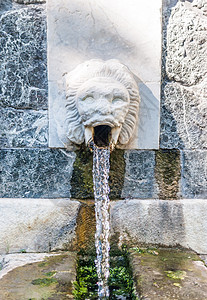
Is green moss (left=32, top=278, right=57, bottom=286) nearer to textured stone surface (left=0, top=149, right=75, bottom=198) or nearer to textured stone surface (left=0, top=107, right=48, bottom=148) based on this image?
textured stone surface (left=0, top=149, right=75, bottom=198)

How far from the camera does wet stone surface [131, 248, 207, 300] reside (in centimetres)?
135

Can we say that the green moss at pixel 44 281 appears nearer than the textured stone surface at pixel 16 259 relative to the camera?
Yes

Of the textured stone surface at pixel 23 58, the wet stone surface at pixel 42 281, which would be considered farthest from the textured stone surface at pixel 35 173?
the wet stone surface at pixel 42 281

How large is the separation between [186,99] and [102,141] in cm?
53

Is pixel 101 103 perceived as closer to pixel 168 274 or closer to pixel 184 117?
pixel 184 117

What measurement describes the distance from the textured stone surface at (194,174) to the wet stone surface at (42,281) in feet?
2.47

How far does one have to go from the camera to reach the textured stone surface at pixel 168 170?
1858 millimetres

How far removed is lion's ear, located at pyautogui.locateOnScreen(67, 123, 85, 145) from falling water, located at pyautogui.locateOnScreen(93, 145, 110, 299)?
0.10 meters

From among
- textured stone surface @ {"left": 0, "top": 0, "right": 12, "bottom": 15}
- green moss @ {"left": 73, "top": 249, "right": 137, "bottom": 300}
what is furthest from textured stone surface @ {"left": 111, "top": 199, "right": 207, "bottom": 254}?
textured stone surface @ {"left": 0, "top": 0, "right": 12, "bottom": 15}

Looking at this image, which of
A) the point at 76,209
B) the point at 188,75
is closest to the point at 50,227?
the point at 76,209

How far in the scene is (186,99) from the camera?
71.9 inches

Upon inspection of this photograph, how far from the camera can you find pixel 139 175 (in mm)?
1870

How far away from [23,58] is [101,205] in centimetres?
93

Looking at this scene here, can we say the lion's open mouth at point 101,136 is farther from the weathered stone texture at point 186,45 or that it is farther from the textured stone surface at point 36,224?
the weathered stone texture at point 186,45
